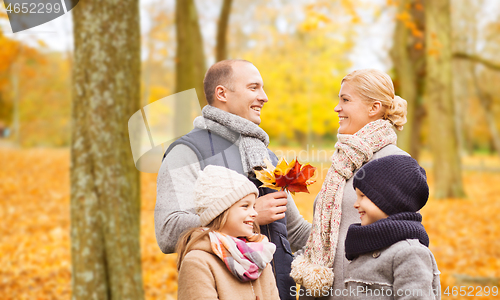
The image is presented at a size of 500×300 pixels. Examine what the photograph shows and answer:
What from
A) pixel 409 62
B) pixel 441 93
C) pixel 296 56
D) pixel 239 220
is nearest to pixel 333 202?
pixel 239 220

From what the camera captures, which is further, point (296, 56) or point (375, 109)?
point (296, 56)

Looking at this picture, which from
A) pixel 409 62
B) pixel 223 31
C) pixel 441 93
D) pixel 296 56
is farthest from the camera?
pixel 296 56

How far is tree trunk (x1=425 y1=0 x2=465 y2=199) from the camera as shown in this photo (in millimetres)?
10734

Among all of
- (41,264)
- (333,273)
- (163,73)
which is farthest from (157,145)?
(163,73)

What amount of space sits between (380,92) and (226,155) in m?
0.86

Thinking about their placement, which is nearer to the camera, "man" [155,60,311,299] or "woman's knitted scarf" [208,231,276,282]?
"woman's knitted scarf" [208,231,276,282]

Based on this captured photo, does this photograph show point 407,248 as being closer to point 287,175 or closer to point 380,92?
point 287,175

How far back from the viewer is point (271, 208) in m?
1.98

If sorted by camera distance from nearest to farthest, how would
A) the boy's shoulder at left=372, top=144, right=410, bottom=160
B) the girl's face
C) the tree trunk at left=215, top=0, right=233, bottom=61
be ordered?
the girl's face < the boy's shoulder at left=372, top=144, right=410, bottom=160 < the tree trunk at left=215, top=0, right=233, bottom=61

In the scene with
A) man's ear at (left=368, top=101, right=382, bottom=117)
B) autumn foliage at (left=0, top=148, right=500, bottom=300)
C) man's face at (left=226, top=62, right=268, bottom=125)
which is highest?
man's face at (left=226, top=62, right=268, bottom=125)

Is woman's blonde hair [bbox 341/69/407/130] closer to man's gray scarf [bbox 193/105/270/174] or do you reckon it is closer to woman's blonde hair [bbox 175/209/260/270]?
man's gray scarf [bbox 193/105/270/174]

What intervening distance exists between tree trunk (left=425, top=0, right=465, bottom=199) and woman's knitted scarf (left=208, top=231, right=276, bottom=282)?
410 inches

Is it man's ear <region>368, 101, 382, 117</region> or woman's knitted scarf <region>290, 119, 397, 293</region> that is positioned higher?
man's ear <region>368, 101, 382, 117</region>

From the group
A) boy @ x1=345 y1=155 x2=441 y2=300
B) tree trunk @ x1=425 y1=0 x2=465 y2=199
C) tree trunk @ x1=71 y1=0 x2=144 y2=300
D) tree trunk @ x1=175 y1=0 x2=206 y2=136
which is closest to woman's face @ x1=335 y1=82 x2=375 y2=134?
boy @ x1=345 y1=155 x2=441 y2=300
